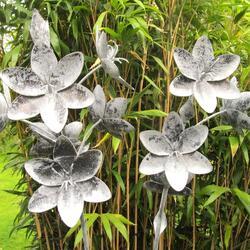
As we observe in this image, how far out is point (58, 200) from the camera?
0.76 meters

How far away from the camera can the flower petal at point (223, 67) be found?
0.87 metres

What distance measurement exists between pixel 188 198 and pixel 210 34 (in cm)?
62

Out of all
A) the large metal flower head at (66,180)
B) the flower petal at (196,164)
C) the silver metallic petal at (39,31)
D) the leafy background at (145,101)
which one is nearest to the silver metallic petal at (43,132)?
the large metal flower head at (66,180)

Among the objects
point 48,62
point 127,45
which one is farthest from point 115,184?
point 48,62

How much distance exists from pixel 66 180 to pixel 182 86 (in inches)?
10.6

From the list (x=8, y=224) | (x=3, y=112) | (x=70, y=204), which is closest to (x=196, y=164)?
(x=70, y=204)

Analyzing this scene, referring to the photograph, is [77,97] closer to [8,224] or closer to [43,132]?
[43,132]

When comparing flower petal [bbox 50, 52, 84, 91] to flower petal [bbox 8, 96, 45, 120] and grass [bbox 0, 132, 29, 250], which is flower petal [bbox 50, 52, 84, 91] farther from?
grass [bbox 0, 132, 29, 250]

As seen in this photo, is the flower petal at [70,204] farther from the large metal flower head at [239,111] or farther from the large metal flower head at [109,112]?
the large metal flower head at [239,111]

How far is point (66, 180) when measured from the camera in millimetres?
773

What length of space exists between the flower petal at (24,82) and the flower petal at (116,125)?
5.0 inches

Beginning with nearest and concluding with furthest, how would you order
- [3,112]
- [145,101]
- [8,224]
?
[3,112], [145,101], [8,224]

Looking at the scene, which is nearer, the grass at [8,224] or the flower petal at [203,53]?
the flower petal at [203,53]

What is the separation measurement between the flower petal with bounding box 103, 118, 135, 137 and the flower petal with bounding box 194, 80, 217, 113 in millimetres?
137
